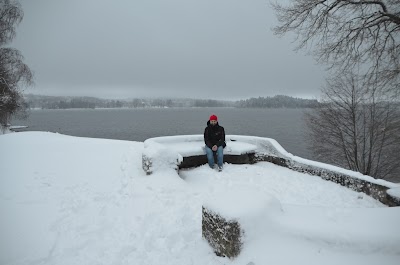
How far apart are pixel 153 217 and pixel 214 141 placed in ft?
13.7

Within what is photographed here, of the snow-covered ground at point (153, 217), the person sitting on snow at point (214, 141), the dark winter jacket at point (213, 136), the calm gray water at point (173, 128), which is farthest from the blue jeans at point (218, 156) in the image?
the calm gray water at point (173, 128)

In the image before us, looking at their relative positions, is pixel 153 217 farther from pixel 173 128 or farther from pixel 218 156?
pixel 173 128

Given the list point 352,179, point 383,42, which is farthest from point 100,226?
point 383,42

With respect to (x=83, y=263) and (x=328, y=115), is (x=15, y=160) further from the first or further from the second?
(x=328, y=115)

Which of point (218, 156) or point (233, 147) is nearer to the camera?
point (218, 156)

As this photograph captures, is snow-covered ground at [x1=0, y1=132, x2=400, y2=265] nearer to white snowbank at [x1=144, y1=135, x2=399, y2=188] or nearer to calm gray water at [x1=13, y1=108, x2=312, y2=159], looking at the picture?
white snowbank at [x1=144, y1=135, x2=399, y2=188]

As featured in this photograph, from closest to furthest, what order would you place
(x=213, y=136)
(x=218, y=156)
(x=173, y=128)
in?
(x=218, y=156) → (x=213, y=136) → (x=173, y=128)

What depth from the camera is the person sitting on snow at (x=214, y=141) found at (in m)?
7.86

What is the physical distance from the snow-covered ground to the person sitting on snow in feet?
1.70

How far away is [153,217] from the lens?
4340mm

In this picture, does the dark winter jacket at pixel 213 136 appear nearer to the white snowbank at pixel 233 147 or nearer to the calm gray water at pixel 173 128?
the white snowbank at pixel 233 147

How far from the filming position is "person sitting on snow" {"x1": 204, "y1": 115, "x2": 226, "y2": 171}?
309 inches

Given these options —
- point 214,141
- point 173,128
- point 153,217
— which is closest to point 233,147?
point 214,141

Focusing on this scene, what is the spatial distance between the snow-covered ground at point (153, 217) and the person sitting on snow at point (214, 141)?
1.70ft
